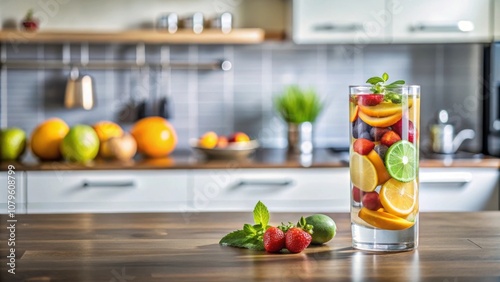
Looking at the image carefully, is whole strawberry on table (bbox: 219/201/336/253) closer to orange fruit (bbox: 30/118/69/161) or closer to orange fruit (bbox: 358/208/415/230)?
orange fruit (bbox: 358/208/415/230)

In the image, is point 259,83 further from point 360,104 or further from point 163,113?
point 360,104

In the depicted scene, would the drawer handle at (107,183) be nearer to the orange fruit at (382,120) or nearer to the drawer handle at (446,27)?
the drawer handle at (446,27)

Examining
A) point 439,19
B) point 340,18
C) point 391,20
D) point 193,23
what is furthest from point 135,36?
point 439,19

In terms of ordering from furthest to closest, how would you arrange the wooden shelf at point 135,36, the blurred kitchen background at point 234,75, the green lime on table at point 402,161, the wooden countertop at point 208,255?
the blurred kitchen background at point 234,75 → the wooden shelf at point 135,36 → the green lime on table at point 402,161 → the wooden countertop at point 208,255

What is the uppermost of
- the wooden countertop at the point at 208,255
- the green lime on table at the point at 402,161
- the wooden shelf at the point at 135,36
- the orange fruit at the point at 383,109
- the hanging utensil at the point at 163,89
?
the wooden shelf at the point at 135,36

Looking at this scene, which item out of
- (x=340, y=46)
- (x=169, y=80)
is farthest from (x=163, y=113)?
(x=340, y=46)

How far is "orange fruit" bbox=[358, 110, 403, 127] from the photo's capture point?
53.9 inches

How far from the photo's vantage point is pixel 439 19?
10.9ft

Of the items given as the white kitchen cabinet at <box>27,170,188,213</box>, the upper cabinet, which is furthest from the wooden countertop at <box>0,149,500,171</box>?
the upper cabinet

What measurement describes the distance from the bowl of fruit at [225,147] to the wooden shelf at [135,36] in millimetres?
456

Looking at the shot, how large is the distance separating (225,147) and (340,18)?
2.44ft

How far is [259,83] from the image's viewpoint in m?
3.72

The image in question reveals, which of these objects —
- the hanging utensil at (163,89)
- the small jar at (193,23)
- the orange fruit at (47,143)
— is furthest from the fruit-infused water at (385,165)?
the hanging utensil at (163,89)

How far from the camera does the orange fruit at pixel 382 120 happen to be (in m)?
1.37
